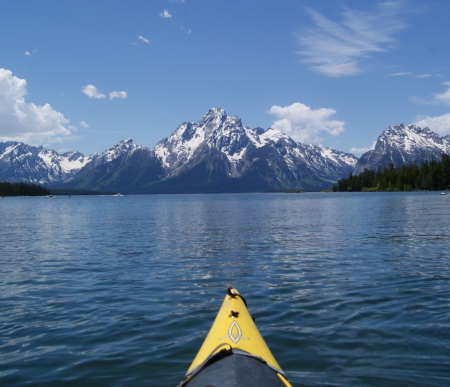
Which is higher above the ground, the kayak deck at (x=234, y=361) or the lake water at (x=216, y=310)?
the kayak deck at (x=234, y=361)

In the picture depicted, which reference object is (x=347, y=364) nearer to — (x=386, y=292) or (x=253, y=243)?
(x=386, y=292)

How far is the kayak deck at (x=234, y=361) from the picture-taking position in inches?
296

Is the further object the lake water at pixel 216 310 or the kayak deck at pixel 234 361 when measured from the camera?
the lake water at pixel 216 310

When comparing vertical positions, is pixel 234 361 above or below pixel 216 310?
above

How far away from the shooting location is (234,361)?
817 cm

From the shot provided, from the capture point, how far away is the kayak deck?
24.6 ft

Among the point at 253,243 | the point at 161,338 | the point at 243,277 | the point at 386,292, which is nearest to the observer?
the point at 161,338

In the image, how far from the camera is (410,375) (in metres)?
11.0

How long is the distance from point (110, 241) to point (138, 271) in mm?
17410

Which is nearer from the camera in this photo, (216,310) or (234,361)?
(234,361)

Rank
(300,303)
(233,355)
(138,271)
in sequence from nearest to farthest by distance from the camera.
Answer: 1. (233,355)
2. (300,303)
3. (138,271)

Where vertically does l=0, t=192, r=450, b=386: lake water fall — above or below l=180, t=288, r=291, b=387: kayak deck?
below

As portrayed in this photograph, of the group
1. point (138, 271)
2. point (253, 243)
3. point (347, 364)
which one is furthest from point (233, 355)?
point (253, 243)

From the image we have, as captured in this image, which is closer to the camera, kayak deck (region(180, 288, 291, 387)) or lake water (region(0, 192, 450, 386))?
kayak deck (region(180, 288, 291, 387))
